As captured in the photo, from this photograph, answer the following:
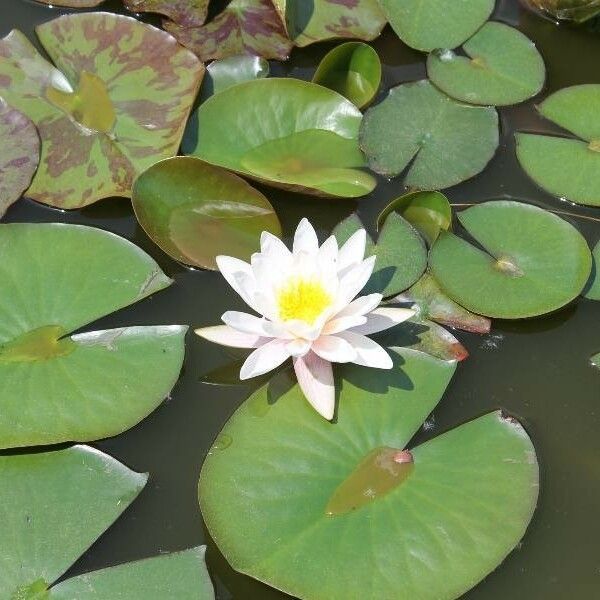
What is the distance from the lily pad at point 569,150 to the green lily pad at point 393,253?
0.60 metres

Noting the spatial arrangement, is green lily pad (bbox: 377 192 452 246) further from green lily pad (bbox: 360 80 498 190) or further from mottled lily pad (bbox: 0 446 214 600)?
mottled lily pad (bbox: 0 446 214 600)

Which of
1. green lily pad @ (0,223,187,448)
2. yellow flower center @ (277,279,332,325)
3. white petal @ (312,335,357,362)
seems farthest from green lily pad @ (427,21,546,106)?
green lily pad @ (0,223,187,448)

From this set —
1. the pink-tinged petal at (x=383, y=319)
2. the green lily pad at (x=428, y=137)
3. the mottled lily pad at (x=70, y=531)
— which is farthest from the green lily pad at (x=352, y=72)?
the mottled lily pad at (x=70, y=531)

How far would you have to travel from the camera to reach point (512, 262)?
2.49 meters

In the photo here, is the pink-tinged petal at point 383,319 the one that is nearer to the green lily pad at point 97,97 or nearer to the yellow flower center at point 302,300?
the yellow flower center at point 302,300

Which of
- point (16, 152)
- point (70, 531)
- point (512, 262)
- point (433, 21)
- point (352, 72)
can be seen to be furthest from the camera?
point (433, 21)

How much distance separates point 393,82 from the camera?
3.02m

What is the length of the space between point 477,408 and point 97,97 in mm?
1721

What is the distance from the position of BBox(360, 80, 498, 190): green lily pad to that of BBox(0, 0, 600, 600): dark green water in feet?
0.21

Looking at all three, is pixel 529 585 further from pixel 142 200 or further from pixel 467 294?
pixel 142 200

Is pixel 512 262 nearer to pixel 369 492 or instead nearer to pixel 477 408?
pixel 477 408

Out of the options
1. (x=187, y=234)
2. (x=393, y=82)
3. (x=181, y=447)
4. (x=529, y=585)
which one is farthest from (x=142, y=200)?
(x=529, y=585)

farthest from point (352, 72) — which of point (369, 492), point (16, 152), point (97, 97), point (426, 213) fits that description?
point (369, 492)

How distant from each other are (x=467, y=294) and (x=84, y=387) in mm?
1215
